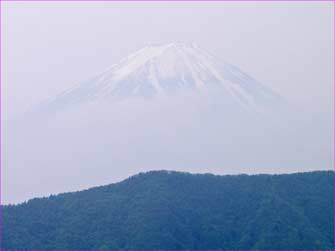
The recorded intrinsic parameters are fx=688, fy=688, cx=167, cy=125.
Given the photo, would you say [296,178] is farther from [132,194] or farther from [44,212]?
[44,212]

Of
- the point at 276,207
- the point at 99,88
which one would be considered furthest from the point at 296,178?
A: the point at 99,88

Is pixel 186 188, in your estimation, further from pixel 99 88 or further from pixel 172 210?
pixel 99 88

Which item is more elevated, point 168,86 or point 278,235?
point 168,86

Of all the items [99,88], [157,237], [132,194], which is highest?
[99,88]

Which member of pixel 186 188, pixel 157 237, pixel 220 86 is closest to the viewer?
pixel 157 237

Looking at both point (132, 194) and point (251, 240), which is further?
point (132, 194)

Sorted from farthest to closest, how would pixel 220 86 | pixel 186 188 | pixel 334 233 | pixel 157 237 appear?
pixel 220 86 → pixel 186 188 → pixel 334 233 → pixel 157 237

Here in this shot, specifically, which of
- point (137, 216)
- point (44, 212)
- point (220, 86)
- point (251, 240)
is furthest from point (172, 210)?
point (220, 86)
